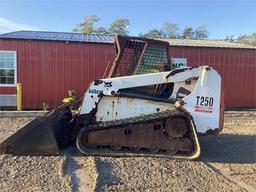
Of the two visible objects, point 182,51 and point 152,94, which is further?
point 182,51

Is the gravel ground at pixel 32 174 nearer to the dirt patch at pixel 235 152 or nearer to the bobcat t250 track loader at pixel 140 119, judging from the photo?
the bobcat t250 track loader at pixel 140 119

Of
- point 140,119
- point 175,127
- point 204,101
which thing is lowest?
point 175,127

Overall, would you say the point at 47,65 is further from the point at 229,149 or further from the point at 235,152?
the point at 235,152

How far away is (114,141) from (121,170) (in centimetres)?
Answer: 100

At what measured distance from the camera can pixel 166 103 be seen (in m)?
6.84

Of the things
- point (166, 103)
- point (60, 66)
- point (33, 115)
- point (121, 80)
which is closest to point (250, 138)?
point (166, 103)

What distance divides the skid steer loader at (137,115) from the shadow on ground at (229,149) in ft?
2.04

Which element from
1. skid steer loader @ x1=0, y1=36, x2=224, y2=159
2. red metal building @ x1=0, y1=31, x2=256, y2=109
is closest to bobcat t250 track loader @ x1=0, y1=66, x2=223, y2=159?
skid steer loader @ x1=0, y1=36, x2=224, y2=159

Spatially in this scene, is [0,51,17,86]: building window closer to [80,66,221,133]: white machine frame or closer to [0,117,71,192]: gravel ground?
[80,66,221,133]: white machine frame

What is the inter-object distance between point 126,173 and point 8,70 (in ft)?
36.2

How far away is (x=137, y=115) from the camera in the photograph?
686 centimetres

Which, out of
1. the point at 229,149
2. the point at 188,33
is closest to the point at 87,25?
the point at 188,33

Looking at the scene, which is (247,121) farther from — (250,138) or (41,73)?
(41,73)

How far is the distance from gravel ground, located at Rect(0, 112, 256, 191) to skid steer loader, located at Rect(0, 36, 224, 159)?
1.06ft
